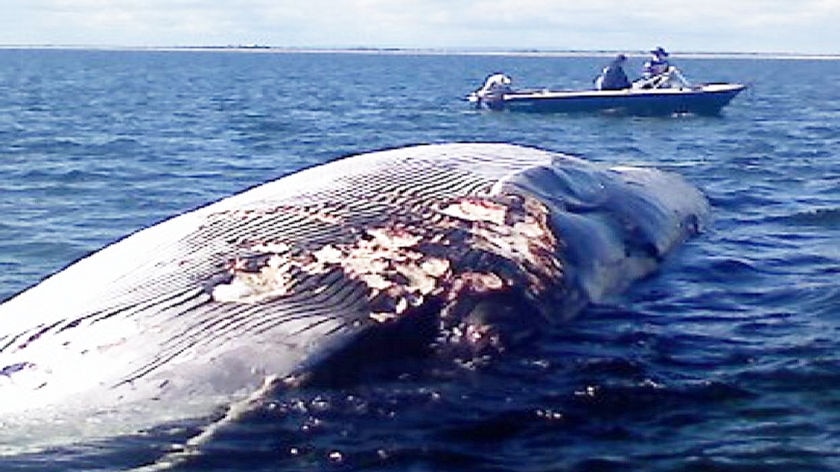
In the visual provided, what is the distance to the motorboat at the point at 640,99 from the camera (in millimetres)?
A: 41469

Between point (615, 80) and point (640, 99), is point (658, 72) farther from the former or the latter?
point (640, 99)

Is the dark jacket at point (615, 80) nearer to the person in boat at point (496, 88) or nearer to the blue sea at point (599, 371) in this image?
the person in boat at point (496, 88)

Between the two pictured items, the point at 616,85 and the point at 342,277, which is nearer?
the point at 342,277

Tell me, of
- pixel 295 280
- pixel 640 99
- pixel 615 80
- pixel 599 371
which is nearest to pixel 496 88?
pixel 615 80

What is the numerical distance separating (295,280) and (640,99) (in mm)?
32891

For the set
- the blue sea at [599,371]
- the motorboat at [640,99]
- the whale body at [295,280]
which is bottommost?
the motorboat at [640,99]

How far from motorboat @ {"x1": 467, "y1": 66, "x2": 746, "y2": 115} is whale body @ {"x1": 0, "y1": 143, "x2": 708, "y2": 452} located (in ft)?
96.5

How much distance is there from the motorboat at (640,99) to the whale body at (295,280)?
96.5 ft

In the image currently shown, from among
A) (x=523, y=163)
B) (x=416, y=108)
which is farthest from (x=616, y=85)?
(x=523, y=163)

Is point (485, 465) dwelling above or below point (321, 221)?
below

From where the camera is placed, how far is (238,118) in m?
45.2

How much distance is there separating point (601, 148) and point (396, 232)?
2327 centimetres

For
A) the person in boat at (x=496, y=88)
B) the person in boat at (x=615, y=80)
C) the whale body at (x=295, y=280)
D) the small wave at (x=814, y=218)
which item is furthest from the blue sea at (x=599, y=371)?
the person in boat at (x=496, y=88)

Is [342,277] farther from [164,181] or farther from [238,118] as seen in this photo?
[238,118]
